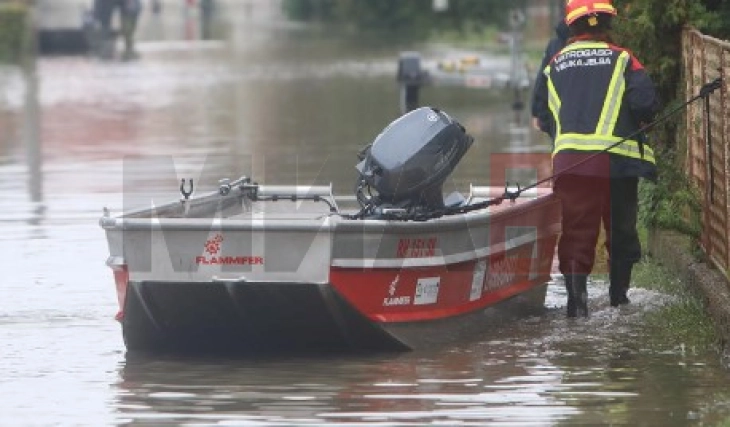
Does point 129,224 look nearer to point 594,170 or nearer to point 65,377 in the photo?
point 65,377

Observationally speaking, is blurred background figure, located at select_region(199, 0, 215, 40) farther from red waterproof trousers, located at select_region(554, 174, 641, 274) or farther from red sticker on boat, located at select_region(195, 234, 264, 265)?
red sticker on boat, located at select_region(195, 234, 264, 265)

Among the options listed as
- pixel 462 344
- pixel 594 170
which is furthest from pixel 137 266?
pixel 594 170

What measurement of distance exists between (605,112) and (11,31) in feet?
115

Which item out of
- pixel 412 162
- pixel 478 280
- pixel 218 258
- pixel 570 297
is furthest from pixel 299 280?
pixel 570 297

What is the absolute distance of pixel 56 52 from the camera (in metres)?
47.5

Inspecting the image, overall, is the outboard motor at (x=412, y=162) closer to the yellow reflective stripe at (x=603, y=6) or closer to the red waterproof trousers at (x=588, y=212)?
the red waterproof trousers at (x=588, y=212)

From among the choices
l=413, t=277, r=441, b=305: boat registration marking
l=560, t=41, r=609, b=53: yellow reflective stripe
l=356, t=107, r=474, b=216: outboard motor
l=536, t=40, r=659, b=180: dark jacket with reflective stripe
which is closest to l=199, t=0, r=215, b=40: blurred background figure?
l=560, t=41, r=609, b=53: yellow reflective stripe

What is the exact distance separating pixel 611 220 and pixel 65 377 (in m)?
3.12

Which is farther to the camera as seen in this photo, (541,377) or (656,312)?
(656,312)

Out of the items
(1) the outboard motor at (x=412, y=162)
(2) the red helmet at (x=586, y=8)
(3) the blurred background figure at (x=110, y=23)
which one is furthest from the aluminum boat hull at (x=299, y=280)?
(3) the blurred background figure at (x=110, y=23)

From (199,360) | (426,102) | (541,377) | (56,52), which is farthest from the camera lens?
(56,52)

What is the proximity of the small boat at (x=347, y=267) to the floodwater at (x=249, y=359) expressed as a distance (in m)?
0.15

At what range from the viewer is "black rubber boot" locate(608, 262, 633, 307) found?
451 inches

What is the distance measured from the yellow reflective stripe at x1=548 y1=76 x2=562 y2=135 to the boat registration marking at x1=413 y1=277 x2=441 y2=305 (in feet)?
4.17
